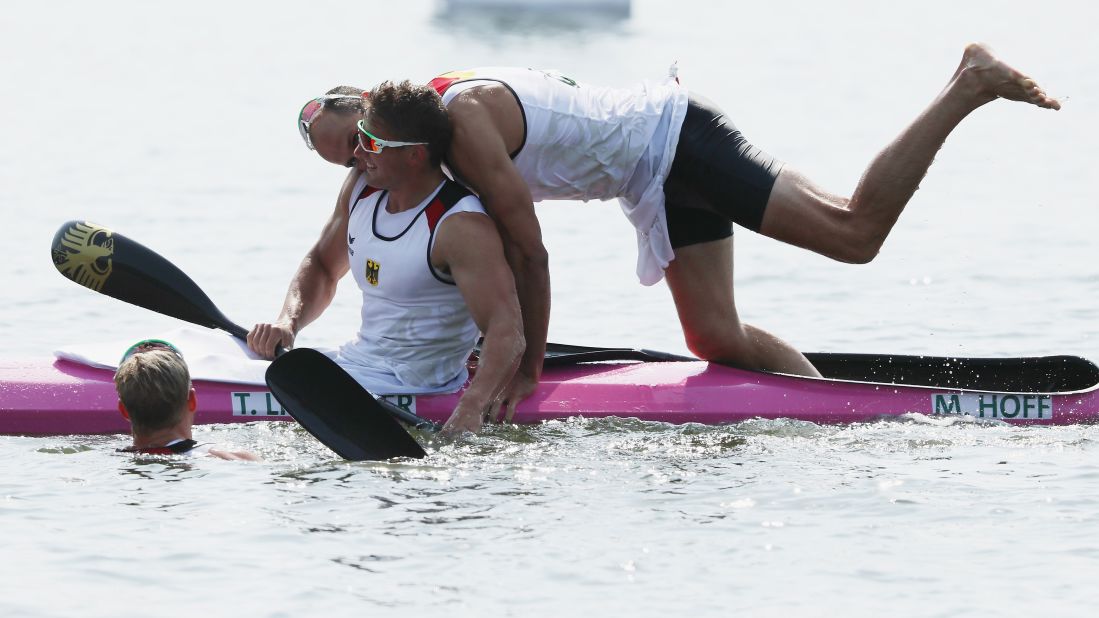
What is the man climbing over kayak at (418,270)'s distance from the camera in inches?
223

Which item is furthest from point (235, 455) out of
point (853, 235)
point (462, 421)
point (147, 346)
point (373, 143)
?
point (853, 235)

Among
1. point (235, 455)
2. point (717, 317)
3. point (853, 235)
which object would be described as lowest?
point (235, 455)

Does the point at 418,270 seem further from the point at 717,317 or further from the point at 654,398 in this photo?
the point at 717,317

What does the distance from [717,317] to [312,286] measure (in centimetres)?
167

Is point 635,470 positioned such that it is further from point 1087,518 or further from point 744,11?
point 744,11

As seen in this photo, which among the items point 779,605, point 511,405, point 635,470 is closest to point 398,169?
point 511,405

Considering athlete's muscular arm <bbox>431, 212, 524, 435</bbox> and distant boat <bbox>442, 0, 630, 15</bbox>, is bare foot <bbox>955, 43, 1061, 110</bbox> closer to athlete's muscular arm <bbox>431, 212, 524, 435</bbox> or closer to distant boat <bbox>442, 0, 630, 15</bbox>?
athlete's muscular arm <bbox>431, 212, 524, 435</bbox>

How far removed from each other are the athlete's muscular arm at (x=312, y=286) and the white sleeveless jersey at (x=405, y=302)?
0.21 meters

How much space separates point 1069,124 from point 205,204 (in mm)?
10004

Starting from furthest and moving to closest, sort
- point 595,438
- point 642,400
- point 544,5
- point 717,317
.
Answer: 1. point 544,5
2. point 717,317
3. point 642,400
4. point 595,438

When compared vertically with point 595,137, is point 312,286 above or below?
below

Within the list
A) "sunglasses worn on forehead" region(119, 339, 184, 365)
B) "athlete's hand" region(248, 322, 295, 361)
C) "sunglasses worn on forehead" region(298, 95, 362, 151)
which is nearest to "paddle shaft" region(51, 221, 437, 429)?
"athlete's hand" region(248, 322, 295, 361)

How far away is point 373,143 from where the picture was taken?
225 inches

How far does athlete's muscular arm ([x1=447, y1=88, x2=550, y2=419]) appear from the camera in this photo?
5695 millimetres
